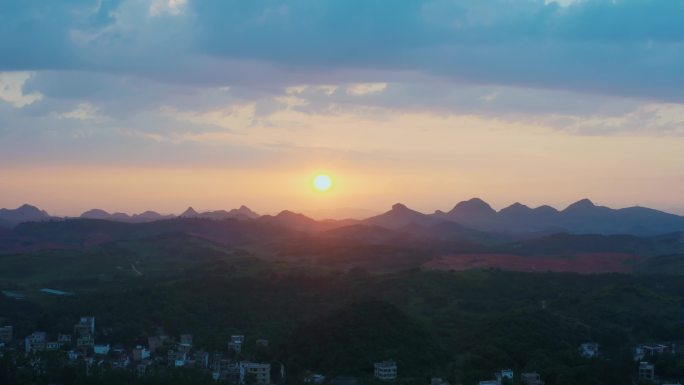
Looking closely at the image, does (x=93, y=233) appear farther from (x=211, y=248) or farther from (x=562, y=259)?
(x=562, y=259)

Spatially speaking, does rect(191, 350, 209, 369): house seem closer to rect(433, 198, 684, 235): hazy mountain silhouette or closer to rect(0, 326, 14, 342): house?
rect(0, 326, 14, 342): house

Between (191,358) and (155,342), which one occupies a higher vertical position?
(155,342)

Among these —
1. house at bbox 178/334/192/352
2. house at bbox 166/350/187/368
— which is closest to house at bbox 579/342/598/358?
house at bbox 166/350/187/368

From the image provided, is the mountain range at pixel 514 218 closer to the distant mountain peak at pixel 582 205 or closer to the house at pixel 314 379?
the distant mountain peak at pixel 582 205

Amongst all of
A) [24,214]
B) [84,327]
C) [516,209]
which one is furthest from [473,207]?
[84,327]

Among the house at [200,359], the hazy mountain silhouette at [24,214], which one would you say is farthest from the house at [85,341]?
the hazy mountain silhouette at [24,214]

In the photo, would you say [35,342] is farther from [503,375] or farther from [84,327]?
[503,375]

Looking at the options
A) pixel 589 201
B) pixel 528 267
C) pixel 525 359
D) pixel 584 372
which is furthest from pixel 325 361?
pixel 589 201
